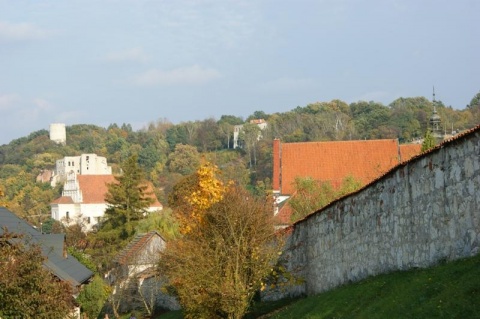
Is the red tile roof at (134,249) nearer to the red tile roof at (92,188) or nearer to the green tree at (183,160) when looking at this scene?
the red tile roof at (92,188)

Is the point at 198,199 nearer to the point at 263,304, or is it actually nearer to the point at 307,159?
the point at 263,304

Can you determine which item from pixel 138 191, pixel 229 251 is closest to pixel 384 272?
pixel 229 251

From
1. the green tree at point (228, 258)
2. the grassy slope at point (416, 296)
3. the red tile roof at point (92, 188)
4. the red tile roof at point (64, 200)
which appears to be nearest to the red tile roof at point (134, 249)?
the green tree at point (228, 258)

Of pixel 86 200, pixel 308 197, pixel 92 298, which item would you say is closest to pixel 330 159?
pixel 308 197

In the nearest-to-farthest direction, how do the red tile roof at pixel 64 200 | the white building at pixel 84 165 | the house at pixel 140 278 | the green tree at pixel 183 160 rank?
the house at pixel 140 278, the red tile roof at pixel 64 200, the green tree at pixel 183 160, the white building at pixel 84 165

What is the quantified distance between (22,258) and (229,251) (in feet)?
20.4

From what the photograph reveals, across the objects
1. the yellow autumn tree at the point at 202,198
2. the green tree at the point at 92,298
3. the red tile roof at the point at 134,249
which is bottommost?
the green tree at the point at 92,298

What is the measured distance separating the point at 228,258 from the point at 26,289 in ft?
19.8

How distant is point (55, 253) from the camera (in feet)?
131

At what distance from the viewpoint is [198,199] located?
27516 mm

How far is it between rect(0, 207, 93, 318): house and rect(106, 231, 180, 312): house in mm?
4079

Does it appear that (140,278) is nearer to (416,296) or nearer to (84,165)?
(416,296)

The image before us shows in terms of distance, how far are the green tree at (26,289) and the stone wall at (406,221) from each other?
8.05 meters

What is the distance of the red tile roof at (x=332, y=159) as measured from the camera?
2247 inches
